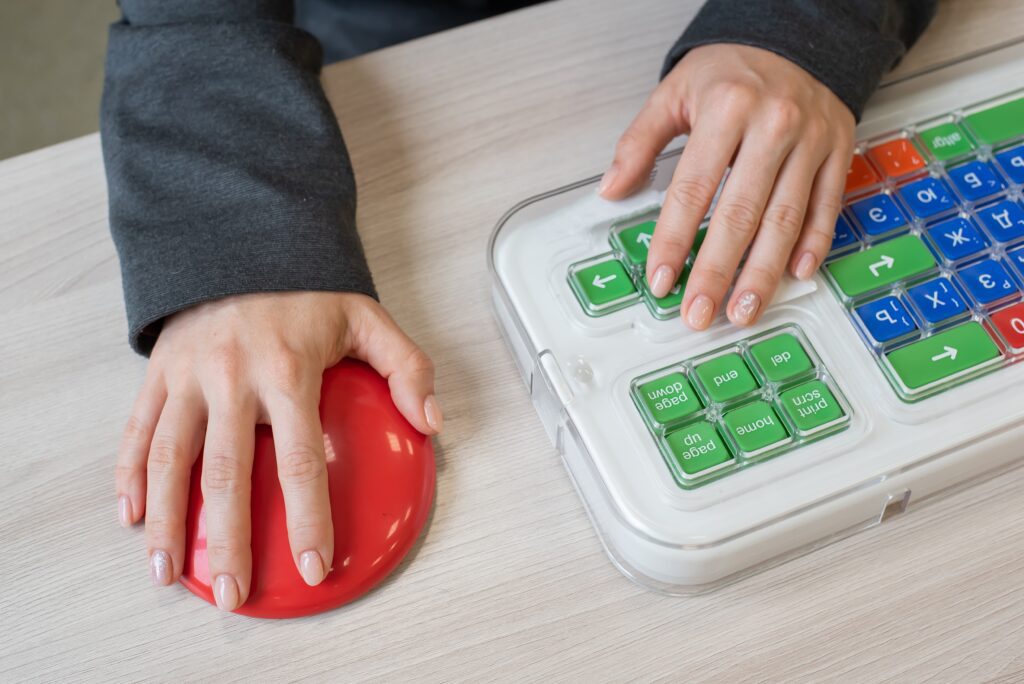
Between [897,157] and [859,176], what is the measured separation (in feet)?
0.09

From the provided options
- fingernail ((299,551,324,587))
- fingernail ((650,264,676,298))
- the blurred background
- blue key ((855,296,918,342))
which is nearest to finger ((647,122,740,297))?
fingernail ((650,264,676,298))

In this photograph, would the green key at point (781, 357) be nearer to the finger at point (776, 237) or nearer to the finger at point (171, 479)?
the finger at point (776, 237)

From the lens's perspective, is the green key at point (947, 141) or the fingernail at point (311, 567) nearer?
the fingernail at point (311, 567)

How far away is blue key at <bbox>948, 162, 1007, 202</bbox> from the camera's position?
0.55 m

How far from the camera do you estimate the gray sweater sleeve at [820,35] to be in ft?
1.94

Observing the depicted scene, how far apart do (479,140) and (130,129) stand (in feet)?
0.72

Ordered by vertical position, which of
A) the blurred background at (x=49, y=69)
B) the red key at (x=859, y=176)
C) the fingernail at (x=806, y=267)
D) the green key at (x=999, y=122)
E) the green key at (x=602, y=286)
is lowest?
the blurred background at (x=49, y=69)

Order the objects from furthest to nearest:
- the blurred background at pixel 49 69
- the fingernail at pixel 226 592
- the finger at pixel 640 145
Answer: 1. the blurred background at pixel 49 69
2. the finger at pixel 640 145
3. the fingernail at pixel 226 592

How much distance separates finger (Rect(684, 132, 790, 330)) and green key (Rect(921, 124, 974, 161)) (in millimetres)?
91

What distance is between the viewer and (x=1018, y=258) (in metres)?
Answer: 0.53

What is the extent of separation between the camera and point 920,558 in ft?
1.60

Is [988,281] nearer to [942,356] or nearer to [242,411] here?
[942,356]

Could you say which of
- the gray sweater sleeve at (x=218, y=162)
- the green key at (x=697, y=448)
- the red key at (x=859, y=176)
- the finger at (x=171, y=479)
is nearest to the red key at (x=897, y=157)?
the red key at (x=859, y=176)

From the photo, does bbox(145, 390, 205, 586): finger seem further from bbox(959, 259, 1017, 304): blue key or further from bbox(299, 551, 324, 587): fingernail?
bbox(959, 259, 1017, 304): blue key
